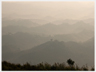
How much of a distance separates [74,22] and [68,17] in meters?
0.20

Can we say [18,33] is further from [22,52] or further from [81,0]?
A: [81,0]

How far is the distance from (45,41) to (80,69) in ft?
3.62

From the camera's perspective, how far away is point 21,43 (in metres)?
3.83

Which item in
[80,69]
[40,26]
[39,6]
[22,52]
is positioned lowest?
[80,69]

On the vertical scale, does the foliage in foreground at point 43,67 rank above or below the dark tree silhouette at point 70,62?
below

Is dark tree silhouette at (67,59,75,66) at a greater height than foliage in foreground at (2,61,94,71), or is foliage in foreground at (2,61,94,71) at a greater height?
dark tree silhouette at (67,59,75,66)

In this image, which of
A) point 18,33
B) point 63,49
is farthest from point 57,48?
point 18,33

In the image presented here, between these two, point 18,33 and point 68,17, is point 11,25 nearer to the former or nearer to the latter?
point 18,33

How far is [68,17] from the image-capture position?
3854mm

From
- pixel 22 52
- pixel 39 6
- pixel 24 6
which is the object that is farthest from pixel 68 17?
pixel 22 52

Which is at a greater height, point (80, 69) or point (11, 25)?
point (11, 25)

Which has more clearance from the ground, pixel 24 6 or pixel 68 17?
pixel 24 6

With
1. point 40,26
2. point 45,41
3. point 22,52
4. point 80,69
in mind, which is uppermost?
point 40,26

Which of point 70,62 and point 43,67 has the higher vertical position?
point 70,62
